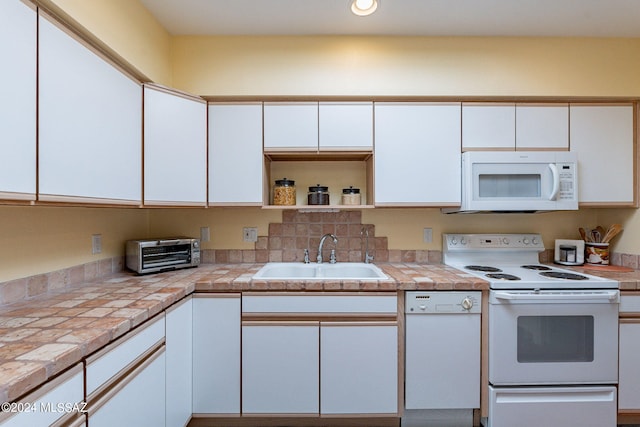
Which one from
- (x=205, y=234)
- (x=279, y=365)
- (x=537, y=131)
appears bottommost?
(x=279, y=365)

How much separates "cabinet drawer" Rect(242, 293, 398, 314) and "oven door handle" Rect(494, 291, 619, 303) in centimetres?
61

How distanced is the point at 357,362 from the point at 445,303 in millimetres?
586

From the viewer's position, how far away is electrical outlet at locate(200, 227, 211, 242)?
7.74ft

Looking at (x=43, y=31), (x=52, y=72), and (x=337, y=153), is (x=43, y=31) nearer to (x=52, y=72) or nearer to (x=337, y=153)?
(x=52, y=72)

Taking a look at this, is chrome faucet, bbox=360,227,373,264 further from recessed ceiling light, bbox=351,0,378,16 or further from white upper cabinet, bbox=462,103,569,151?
recessed ceiling light, bbox=351,0,378,16

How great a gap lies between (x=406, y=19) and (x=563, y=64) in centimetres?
110

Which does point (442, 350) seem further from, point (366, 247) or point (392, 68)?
point (392, 68)

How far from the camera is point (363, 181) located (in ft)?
7.79

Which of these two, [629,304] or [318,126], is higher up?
[318,126]

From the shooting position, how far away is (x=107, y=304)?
1.29 m

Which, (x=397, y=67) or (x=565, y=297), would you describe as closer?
(x=565, y=297)

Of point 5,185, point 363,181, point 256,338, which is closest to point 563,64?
point 363,181

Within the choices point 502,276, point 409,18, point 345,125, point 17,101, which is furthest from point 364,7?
point 502,276

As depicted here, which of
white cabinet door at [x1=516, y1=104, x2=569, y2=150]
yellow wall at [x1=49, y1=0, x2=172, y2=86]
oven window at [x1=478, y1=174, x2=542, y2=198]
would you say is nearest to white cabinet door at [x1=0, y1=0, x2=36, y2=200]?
yellow wall at [x1=49, y1=0, x2=172, y2=86]
